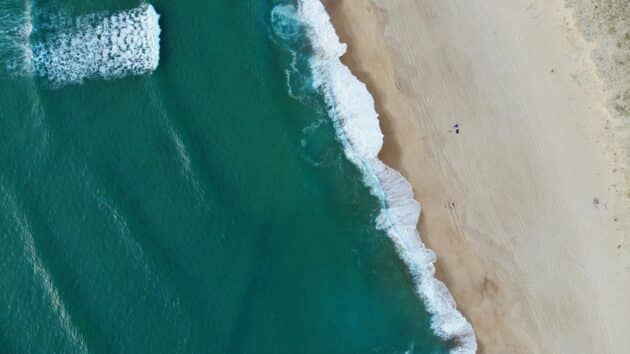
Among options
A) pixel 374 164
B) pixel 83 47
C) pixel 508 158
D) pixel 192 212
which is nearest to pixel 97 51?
pixel 83 47

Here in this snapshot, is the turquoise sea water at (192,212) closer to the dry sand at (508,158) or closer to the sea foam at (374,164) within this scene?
the sea foam at (374,164)

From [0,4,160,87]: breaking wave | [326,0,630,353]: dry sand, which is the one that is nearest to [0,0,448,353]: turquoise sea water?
[0,4,160,87]: breaking wave

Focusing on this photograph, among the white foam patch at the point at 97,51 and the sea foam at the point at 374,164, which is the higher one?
the white foam patch at the point at 97,51

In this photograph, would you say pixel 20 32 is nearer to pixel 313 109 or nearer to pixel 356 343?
pixel 313 109

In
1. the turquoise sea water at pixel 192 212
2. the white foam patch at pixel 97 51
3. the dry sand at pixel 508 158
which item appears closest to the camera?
the dry sand at pixel 508 158

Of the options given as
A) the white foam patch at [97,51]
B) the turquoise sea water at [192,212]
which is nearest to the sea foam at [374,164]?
the turquoise sea water at [192,212]

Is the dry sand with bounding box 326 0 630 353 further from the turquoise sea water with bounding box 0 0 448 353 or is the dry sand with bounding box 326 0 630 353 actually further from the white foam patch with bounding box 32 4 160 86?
the white foam patch with bounding box 32 4 160 86

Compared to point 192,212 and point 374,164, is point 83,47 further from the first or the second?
point 374,164

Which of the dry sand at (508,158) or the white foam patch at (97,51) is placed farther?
the white foam patch at (97,51)
